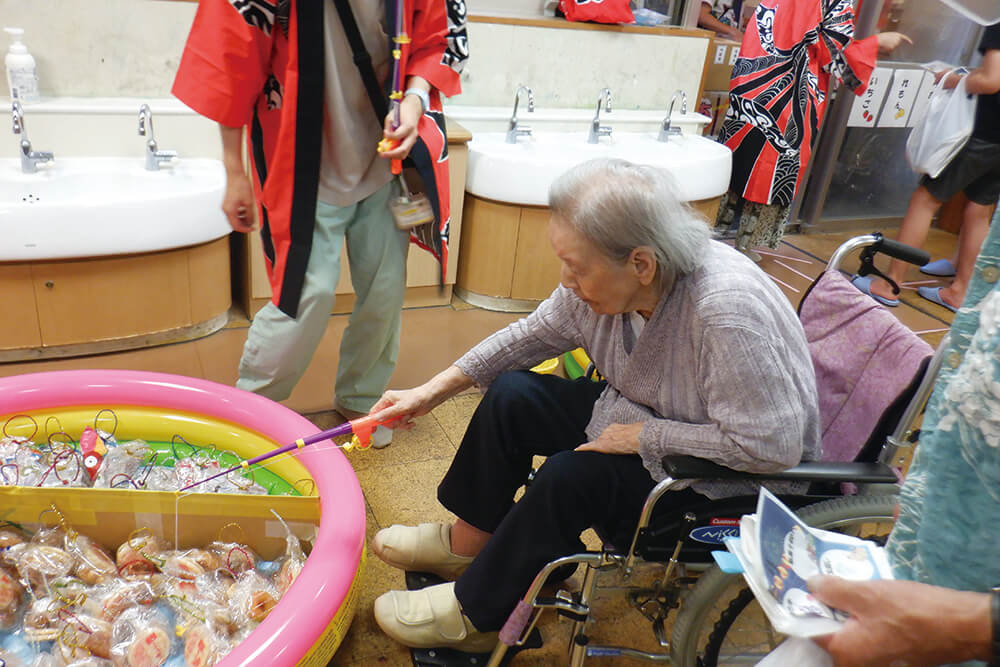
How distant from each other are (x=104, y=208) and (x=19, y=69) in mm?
523

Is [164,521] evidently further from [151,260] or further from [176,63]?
[176,63]

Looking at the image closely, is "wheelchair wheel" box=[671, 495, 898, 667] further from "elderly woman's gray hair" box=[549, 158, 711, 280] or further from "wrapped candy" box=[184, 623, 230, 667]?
"wrapped candy" box=[184, 623, 230, 667]

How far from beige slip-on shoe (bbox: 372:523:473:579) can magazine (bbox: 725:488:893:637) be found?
0.86 m

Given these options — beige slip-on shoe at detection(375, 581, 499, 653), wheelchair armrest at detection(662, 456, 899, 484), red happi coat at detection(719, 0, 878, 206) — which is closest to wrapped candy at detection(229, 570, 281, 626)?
beige slip-on shoe at detection(375, 581, 499, 653)

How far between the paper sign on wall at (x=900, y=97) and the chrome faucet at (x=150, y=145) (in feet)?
12.4

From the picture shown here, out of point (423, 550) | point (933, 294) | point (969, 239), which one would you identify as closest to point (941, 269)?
point (933, 294)

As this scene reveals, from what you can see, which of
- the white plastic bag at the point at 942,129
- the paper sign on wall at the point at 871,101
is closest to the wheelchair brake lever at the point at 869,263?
the white plastic bag at the point at 942,129

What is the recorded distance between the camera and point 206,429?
185 cm

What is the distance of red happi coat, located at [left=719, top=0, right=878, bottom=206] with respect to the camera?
10.7 feet

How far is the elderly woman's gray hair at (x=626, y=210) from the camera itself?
1.25 meters

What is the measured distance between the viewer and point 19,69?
2336 mm

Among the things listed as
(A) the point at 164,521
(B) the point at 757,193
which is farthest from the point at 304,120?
(B) the point at 757,193

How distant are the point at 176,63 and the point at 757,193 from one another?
8.11 feet

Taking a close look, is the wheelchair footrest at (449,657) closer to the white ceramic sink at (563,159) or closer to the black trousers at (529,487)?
the black trousers at (529,487)
